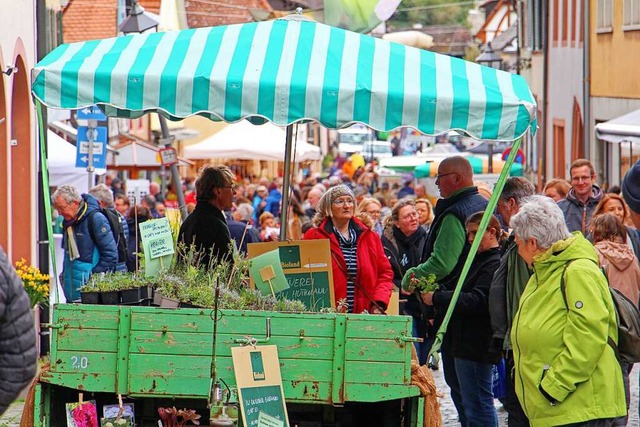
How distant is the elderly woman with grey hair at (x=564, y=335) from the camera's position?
19.6 feet

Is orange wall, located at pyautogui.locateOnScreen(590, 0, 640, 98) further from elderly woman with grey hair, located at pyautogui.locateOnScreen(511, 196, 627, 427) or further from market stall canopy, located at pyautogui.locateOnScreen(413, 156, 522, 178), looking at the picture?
elderly woman with grey hair, located at pyautogui.locateOnScreen(511, 196, 627, 427)

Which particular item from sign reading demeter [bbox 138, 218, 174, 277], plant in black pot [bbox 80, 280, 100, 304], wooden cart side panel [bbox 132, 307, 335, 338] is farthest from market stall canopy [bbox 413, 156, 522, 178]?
wooden cart side panel [bbox 132, 307, 335, 338]

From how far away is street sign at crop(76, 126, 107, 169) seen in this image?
17.5m

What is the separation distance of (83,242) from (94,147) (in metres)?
4.81

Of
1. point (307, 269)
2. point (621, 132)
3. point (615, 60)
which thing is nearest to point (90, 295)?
point (307, 269)

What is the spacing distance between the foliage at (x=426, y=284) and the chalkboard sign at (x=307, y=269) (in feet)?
1.79

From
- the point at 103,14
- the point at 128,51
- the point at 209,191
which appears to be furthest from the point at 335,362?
the point at 103,14

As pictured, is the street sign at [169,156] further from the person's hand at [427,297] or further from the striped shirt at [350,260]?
the person's hand at [427,297]

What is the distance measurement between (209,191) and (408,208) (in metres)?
3.24

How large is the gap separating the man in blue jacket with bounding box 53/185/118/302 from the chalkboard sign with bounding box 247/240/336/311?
5068 mm

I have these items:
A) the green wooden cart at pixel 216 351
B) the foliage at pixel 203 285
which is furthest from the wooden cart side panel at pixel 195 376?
the foliage at pixel 203 285

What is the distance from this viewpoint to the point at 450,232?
8.30 m

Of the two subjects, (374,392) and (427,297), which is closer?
(374,392)

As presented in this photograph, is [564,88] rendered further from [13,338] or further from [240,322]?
[13,338]
